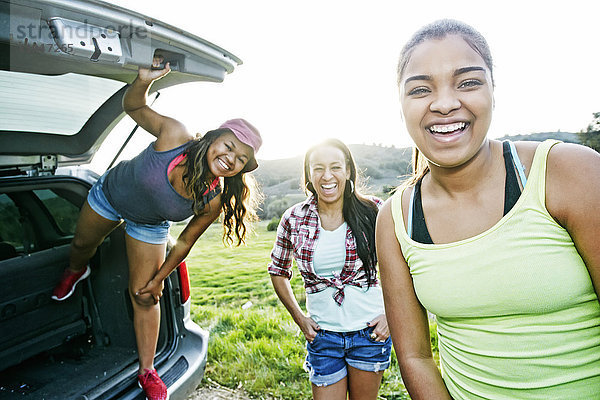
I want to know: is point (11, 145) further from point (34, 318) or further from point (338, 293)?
point (338, 293)

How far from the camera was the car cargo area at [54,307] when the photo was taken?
2615 millimetres

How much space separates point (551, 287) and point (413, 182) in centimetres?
58

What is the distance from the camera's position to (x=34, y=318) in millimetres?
2855

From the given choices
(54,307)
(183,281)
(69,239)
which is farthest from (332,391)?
(69,239)

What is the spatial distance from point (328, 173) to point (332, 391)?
1.18 meters

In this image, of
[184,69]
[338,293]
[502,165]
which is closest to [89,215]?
[184,69]

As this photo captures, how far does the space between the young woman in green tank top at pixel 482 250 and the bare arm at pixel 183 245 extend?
1454 millimetres

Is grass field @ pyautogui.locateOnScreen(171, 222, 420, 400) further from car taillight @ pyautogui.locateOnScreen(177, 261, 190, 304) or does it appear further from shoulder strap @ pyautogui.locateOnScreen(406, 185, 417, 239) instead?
shoulder strap @ pyautogui.locateOnScreen(406, 185, 417, 239)

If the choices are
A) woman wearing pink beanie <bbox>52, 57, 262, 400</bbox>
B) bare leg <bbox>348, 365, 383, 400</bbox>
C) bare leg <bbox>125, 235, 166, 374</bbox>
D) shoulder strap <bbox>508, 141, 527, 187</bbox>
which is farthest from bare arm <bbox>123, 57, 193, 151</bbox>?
shoulder strap <bbox>508, 141, 527, 187</bbox>

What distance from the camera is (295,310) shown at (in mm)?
2309

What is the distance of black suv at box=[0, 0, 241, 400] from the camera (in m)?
1.92

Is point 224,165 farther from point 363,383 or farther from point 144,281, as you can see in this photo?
point 363,383

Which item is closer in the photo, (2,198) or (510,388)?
(510,388)

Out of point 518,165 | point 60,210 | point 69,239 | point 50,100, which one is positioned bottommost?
point 69,239
